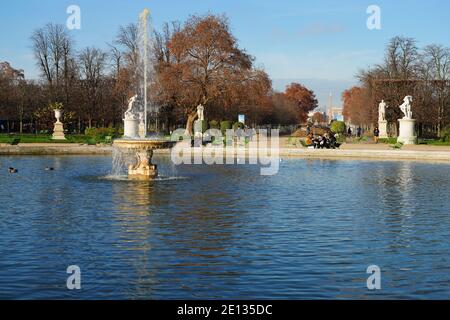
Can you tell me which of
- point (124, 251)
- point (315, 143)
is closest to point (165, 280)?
point (124, 251)

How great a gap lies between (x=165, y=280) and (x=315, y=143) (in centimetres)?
2954

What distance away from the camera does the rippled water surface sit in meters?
9.19

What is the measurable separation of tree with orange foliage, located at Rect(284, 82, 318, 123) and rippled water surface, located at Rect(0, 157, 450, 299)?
14314 cm

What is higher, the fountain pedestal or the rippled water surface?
the fountain pedestal

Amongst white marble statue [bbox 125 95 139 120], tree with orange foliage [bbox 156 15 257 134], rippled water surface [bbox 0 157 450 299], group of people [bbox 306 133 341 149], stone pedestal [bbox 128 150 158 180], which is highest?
tree with orange foliage [bbox 156 15 257 134]

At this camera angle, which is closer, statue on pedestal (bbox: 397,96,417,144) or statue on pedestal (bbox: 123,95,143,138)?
statue on pedestal (bbox: 123,95,143,138)

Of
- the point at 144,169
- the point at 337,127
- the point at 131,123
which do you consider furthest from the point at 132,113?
the point at 337,127

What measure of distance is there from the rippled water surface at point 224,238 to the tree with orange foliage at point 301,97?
143136 millimetres

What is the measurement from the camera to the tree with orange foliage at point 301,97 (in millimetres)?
164375

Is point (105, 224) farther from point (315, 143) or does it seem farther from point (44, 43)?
point (44, 43)

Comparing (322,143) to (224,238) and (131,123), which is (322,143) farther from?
(224,238)

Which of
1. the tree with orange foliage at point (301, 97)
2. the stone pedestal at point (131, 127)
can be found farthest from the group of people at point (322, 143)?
the tree with orange foliage at point (301, 97)

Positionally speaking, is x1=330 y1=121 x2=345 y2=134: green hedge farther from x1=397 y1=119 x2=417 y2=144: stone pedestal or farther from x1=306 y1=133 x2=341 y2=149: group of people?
x1=306 y1=133 x2=341 y2=149: group of people

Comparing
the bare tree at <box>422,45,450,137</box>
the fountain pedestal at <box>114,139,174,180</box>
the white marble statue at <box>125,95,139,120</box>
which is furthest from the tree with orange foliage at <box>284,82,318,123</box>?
the fountain pedestal at <box>114,139,174,180</box>
